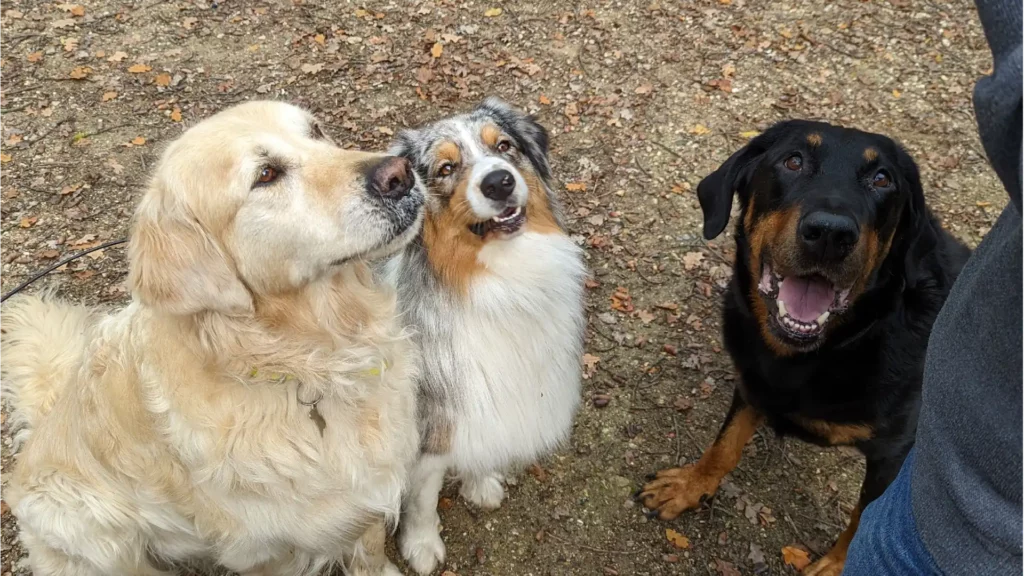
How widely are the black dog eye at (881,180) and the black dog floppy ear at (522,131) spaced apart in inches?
60.1

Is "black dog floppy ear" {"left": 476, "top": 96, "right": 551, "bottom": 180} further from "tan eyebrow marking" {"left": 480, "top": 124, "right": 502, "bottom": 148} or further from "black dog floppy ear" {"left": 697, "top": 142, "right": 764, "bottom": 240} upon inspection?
"black dog floppy ear" {"left": 697, "top": 142, "right": 764, "bottom": 240}

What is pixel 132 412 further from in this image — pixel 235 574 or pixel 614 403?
pixel 614 403

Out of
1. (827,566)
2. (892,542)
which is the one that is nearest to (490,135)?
(892,542)

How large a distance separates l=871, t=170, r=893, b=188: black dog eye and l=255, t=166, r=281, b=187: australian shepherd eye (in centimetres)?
238

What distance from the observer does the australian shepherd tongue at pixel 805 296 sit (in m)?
2.61

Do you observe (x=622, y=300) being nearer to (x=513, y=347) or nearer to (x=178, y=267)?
(x=513, y=347)

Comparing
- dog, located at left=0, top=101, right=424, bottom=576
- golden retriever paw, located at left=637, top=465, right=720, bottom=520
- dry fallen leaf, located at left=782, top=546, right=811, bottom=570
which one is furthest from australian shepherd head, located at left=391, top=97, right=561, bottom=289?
dry fallen leaf, located at left=782, top=546, right=811, bottom=570

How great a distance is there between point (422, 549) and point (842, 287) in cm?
244

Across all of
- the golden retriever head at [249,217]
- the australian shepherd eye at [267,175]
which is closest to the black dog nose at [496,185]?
the golden retriever head at [249,217]

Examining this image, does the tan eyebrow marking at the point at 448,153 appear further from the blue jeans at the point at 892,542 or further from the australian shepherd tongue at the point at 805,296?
the blue jeans at the point at 892,542

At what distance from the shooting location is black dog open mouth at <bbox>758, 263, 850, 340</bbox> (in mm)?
2592

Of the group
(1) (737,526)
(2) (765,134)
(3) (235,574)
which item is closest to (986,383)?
(2) (765,134)

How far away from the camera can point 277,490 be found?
2.34 metres

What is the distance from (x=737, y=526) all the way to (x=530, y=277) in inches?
73.2
